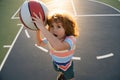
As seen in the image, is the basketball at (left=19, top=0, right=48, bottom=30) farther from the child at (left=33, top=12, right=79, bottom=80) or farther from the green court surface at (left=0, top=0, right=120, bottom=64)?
the green court surface at (left=0, top=0, right=120, bottom=64)

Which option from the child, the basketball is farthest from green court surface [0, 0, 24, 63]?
the child

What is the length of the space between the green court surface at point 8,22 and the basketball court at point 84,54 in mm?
173

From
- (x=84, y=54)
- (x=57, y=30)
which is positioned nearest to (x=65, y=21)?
(x=57, y=30)

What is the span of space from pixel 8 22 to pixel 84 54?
428 cm

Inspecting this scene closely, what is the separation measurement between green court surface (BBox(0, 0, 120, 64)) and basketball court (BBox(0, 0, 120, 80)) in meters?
0.17

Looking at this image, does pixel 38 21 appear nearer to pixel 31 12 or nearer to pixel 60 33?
pixel 31 12

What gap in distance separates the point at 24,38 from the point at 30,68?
2.23 meters

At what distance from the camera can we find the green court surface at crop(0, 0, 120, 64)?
9.56 m

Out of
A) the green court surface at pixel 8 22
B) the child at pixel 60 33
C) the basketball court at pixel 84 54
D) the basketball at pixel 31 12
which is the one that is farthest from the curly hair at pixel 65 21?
the green court surface at pixel 8 22

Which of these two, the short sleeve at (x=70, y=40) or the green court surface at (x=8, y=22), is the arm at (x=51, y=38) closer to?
the short sleeve at (x=70, y=40)

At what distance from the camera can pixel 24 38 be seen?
33.0ft

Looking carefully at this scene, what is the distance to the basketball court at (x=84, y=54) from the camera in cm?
778

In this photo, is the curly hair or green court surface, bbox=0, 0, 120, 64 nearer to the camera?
the curly hair

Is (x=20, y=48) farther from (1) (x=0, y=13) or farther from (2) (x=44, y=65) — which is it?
(1) (x=0, y=13)
